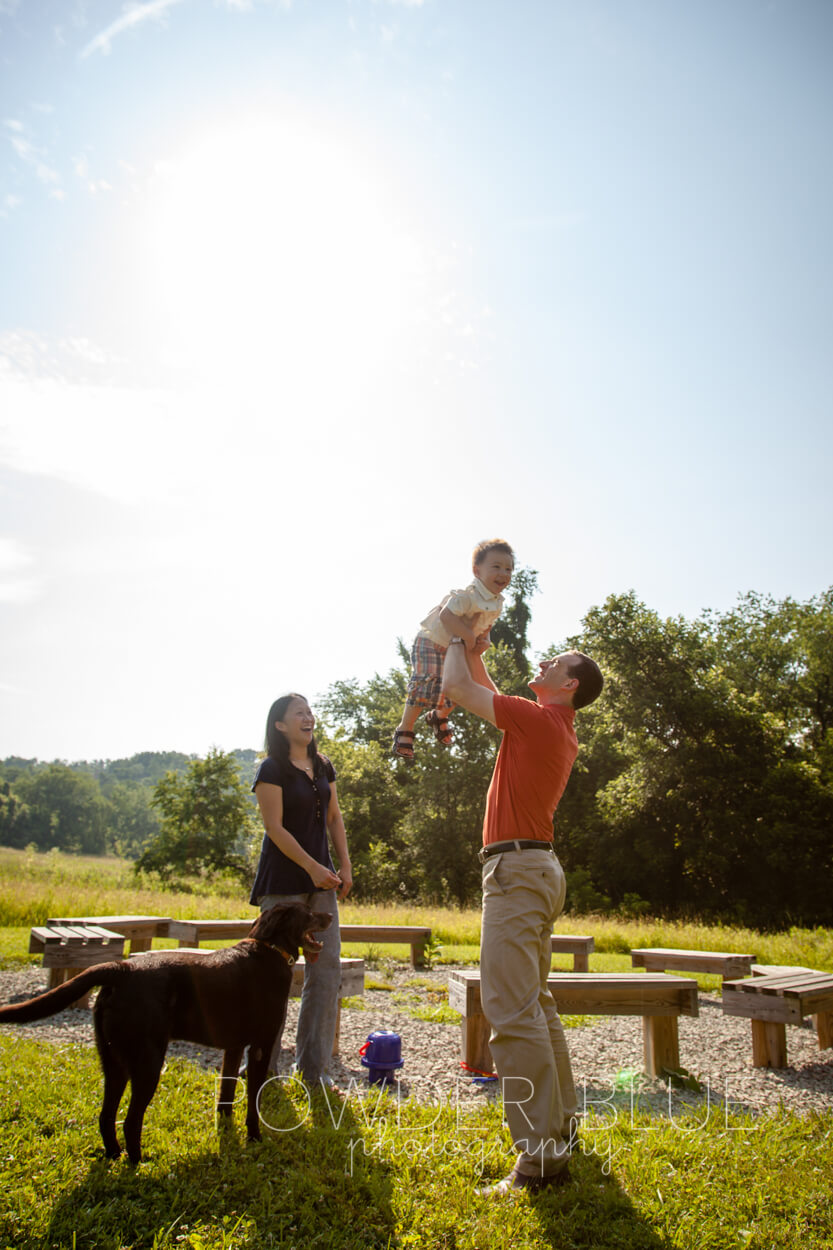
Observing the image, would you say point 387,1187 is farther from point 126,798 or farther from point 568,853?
point 126,798

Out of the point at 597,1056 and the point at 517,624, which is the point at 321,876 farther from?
the point at 517,624

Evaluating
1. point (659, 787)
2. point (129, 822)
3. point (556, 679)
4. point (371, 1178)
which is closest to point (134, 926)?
point (371, 1178)

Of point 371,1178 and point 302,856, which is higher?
point 302,856

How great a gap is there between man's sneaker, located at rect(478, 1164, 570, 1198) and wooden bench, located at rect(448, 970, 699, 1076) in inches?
77.4

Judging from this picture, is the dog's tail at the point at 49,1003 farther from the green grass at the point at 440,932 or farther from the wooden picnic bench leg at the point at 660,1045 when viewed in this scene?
the green grass at the point at 440,932

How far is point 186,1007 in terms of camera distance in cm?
317

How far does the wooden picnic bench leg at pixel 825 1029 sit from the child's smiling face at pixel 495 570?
5.03 meters

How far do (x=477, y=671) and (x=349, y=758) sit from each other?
35975 mm

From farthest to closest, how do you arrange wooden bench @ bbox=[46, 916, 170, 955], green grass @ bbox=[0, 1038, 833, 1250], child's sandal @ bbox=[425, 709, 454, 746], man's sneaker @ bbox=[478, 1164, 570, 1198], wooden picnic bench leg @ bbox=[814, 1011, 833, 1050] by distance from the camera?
wooden bench @ bbox=[46, 916, 170, 955] < wooden picnic bench leg @ bbox=[814, 1011, 833, 1050] < child's sandal @ bbox=[425, 709, 454, 746] < man's sneaker @ bbox=[478, 1164, 570, 1198] < green grass @ bbox=[0, 1038, 833, 1250]

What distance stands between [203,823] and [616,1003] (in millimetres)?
42113

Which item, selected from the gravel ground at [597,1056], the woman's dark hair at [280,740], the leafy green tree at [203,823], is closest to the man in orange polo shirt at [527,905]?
the woman's dark hair at [280,740]

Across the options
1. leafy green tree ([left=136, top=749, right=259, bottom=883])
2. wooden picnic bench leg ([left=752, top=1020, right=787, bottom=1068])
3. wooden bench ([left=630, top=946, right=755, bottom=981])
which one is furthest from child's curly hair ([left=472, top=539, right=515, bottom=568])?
leafy green tree ([left=136, top=749, right=259, bottom=883])

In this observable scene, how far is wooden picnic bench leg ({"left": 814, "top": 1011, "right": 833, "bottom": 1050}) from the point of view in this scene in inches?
248

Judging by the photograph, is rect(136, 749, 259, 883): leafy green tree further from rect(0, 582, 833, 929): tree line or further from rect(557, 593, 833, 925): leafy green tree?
rect(557, 593, 833, 925): leafy green tree
